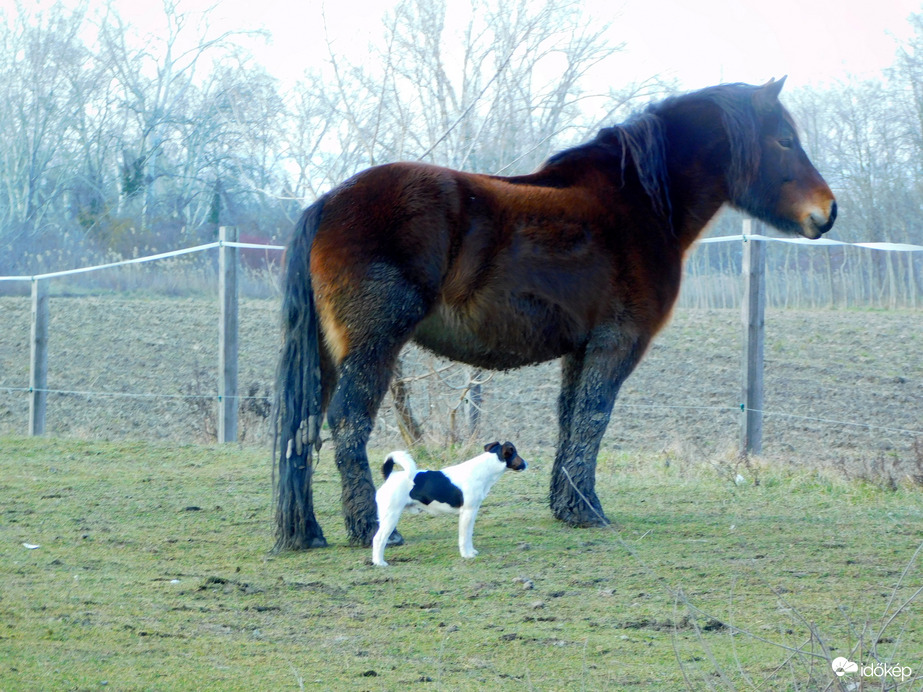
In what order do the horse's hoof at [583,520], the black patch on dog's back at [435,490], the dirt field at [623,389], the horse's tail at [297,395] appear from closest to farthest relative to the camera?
the black patch on dog's back at [435,490] < the horse's tail at [297,395] < the horse's hoof at [583,520] < the dirt field at [623,389]

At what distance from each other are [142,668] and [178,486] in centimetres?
397

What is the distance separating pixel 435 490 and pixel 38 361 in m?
6.78

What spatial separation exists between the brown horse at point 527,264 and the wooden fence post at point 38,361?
599cm

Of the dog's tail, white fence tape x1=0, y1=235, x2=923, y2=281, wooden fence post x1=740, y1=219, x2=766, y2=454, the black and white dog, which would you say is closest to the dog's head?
the black and white dog

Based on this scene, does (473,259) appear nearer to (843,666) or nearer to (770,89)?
(770,89)

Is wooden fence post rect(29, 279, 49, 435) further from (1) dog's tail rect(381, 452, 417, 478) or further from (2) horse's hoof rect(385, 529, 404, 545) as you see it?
(1) dog's tail rect(381, 452, 417, 478)

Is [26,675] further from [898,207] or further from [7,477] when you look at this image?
[898,207]

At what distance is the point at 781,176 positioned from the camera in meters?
5.45

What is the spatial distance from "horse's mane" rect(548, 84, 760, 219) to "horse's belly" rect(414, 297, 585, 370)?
923 millimetres

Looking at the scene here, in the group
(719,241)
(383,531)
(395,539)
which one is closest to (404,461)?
(383,531)

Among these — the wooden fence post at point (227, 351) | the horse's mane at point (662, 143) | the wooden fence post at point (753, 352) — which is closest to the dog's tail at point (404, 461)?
the horse's mane at point (662, 143)

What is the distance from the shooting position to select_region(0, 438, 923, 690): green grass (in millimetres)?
2959

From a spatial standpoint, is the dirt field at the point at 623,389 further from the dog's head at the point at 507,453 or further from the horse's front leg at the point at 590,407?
the dog's head at the point at 507,453

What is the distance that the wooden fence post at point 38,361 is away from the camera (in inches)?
380
